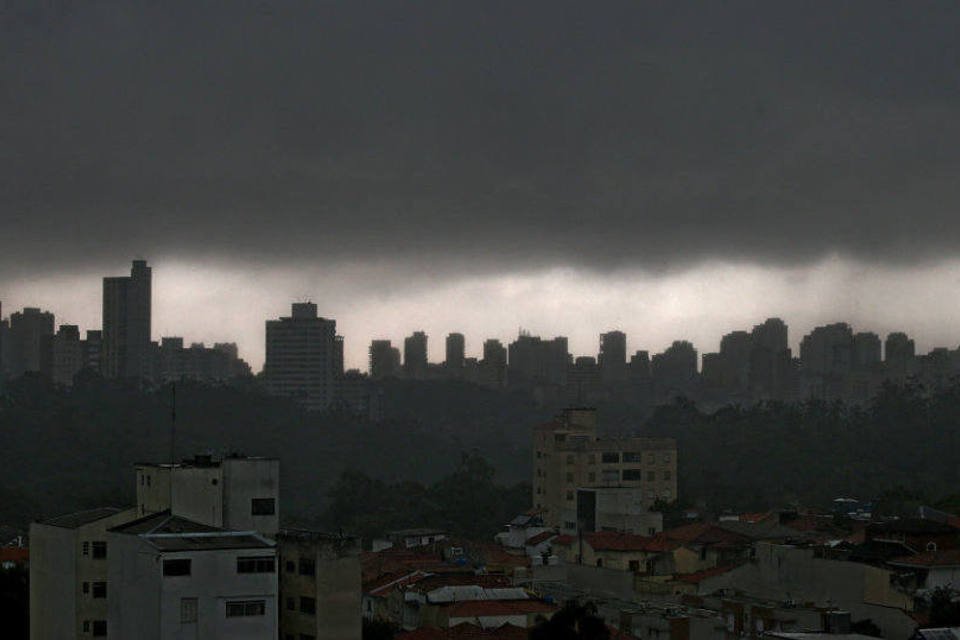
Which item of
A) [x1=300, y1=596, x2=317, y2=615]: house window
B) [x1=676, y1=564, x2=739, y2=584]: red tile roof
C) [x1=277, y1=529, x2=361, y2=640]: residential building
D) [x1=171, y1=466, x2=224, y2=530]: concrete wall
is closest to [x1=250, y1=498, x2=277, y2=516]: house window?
[x1=171, y1=466, x2=224, y2=530]: concrete wall

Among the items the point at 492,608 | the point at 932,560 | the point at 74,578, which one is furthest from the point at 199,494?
the point at 932,560

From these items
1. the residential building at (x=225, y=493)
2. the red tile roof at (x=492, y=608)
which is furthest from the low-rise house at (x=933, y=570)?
the residential building at (x=225, y=493)

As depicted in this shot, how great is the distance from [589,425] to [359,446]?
63.7 m

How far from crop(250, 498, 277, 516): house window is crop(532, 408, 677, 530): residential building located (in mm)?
56934

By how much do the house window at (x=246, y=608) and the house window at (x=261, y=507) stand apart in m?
5.15

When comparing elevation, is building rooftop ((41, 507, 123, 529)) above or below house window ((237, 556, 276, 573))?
above

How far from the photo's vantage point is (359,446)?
16912 cm

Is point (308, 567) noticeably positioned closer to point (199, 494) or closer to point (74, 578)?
point (199, 494)

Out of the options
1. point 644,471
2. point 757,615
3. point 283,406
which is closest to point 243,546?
point 757,615

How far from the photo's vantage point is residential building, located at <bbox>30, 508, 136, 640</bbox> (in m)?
44.3

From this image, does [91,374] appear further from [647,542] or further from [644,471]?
[647,542]

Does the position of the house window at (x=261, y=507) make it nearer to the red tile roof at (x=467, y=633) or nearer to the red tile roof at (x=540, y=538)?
the red tile roof at (x=467, y=633)

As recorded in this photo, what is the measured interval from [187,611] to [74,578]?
7.57 meters

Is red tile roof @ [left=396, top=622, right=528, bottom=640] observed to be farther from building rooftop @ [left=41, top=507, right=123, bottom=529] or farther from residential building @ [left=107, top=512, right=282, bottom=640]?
building rooftop @ [left=41, top=507, right=123, bottom=529]
